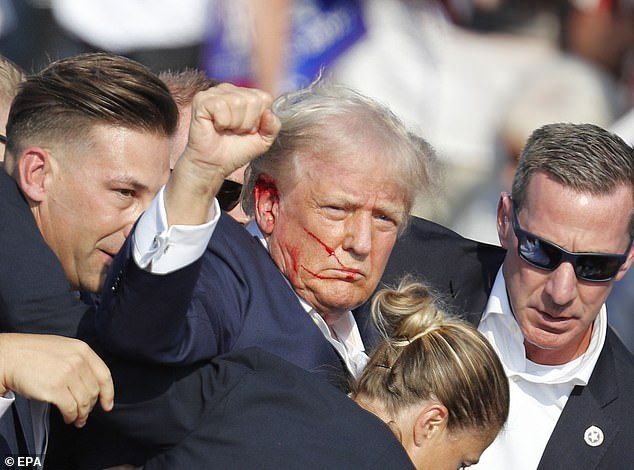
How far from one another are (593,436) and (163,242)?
1838 millimetres

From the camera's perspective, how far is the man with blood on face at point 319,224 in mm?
2734

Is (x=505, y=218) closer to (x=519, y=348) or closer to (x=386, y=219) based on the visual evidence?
(x=519, y=348)

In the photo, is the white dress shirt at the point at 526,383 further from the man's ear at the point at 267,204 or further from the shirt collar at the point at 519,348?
the man's ear at the point at 267,204

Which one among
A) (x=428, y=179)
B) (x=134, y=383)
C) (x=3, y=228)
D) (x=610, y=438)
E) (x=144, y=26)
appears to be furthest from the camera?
(x=144, y=26)

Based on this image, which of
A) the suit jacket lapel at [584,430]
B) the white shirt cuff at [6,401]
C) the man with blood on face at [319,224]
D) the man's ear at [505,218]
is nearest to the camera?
the white shirt cuff at [6,401]

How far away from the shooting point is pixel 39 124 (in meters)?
2.95

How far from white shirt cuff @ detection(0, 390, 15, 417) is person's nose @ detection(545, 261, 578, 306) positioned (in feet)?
5.63

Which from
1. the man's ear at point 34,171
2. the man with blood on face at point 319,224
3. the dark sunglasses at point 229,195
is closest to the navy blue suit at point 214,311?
the man with blood on face at point 319,224

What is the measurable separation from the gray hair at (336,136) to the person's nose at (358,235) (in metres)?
0.14

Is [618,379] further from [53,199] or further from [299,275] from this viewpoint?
[53,199]

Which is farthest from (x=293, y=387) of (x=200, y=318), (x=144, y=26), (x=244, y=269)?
(x=144, y=26)

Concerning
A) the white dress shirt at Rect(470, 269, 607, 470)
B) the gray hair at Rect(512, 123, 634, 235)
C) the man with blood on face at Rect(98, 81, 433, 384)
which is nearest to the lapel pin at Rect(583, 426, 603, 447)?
the white dress shirt at Rect(470, 269, 607, 470)

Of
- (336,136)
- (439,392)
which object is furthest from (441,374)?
(336,136)

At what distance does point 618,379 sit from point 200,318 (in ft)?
5.67
